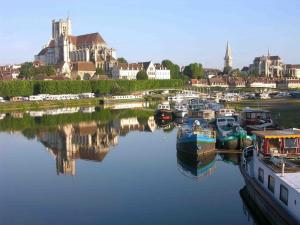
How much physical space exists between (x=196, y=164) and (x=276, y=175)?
12780 millimetres

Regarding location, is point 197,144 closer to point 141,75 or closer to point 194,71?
point 141,75

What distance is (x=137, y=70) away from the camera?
159625 millimetres

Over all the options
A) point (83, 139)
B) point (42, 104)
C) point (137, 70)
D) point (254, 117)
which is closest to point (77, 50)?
point (137, 70)

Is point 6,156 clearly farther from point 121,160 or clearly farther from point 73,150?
point 121,160

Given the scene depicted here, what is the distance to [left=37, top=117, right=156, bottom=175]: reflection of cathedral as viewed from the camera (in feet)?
112

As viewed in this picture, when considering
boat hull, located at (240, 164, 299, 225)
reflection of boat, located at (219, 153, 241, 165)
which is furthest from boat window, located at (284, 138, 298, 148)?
reflection of boat, located at (219, 153, 241, 165)

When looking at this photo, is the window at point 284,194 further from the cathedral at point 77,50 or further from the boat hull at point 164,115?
the cathedral at point 77,50

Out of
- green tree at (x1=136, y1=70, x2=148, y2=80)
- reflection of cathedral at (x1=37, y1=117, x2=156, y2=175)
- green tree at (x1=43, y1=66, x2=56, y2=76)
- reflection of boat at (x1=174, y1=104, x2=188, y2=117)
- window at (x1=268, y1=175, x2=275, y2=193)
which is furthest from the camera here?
green tree at (x1=136, y1=70, x2=148, y2=80)

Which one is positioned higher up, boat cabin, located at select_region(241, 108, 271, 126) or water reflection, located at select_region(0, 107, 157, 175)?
boat cabin, located at select_region(241, 108, 271, 126)

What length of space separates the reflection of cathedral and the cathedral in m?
104

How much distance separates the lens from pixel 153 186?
24781 millimetres

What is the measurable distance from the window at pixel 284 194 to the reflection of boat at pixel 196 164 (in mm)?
10014

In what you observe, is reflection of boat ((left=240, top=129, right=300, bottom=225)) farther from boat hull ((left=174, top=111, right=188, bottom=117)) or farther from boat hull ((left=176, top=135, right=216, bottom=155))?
A: boat hull ((left=174, top=111, right=188, bottom=117))

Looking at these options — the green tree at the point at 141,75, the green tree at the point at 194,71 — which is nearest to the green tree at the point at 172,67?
the green tree at the point at 194,71
